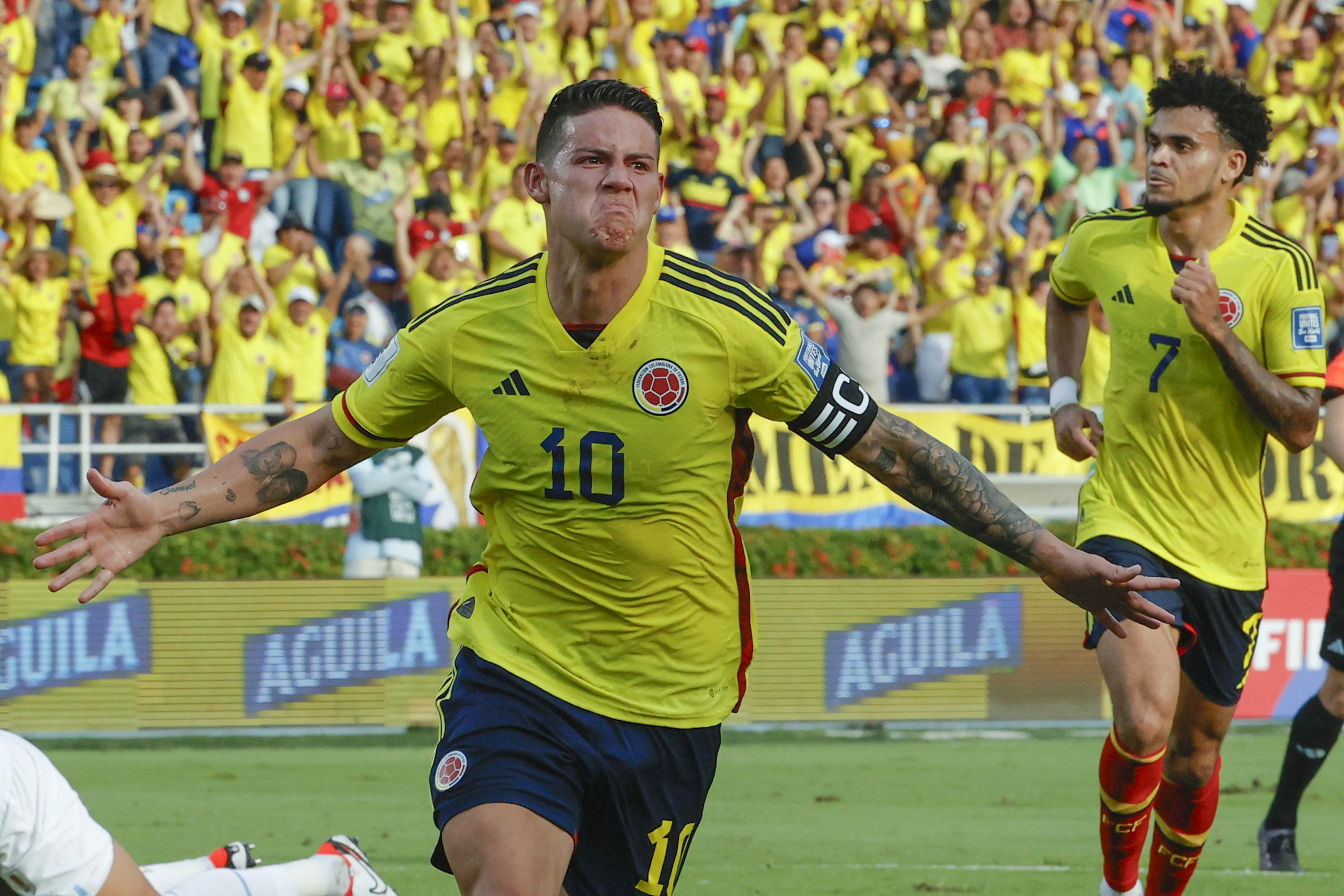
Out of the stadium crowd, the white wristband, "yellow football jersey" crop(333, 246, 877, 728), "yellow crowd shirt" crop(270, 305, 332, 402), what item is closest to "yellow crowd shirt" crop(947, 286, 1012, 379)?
the stadium crowd

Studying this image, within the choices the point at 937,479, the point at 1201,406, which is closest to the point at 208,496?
the point at 937,479

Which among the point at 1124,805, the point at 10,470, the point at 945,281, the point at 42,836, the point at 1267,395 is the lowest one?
the point at 10,470

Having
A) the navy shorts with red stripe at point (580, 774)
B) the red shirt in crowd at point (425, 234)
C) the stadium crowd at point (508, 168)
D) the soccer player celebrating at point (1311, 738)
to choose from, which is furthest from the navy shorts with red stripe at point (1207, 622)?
the red shirt in crowd at point (425, 234)

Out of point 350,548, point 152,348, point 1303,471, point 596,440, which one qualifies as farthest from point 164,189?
point 596,440

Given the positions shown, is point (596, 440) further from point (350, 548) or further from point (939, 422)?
point (939, 422)

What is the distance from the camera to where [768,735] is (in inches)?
494

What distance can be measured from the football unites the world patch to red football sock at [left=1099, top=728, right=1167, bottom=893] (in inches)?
105

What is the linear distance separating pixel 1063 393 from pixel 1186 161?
98 cm

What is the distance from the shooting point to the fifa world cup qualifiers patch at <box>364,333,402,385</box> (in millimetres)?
4641

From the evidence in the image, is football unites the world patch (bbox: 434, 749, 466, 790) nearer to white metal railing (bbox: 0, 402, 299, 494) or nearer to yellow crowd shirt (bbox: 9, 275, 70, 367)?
white metal railing (bbox: 0, 402, 299, 494)

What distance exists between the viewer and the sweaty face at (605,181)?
170 inches

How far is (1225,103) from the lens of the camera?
6473mm

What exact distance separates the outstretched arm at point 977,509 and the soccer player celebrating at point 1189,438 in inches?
63.2

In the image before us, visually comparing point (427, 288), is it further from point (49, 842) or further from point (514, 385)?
point (49, 842)
